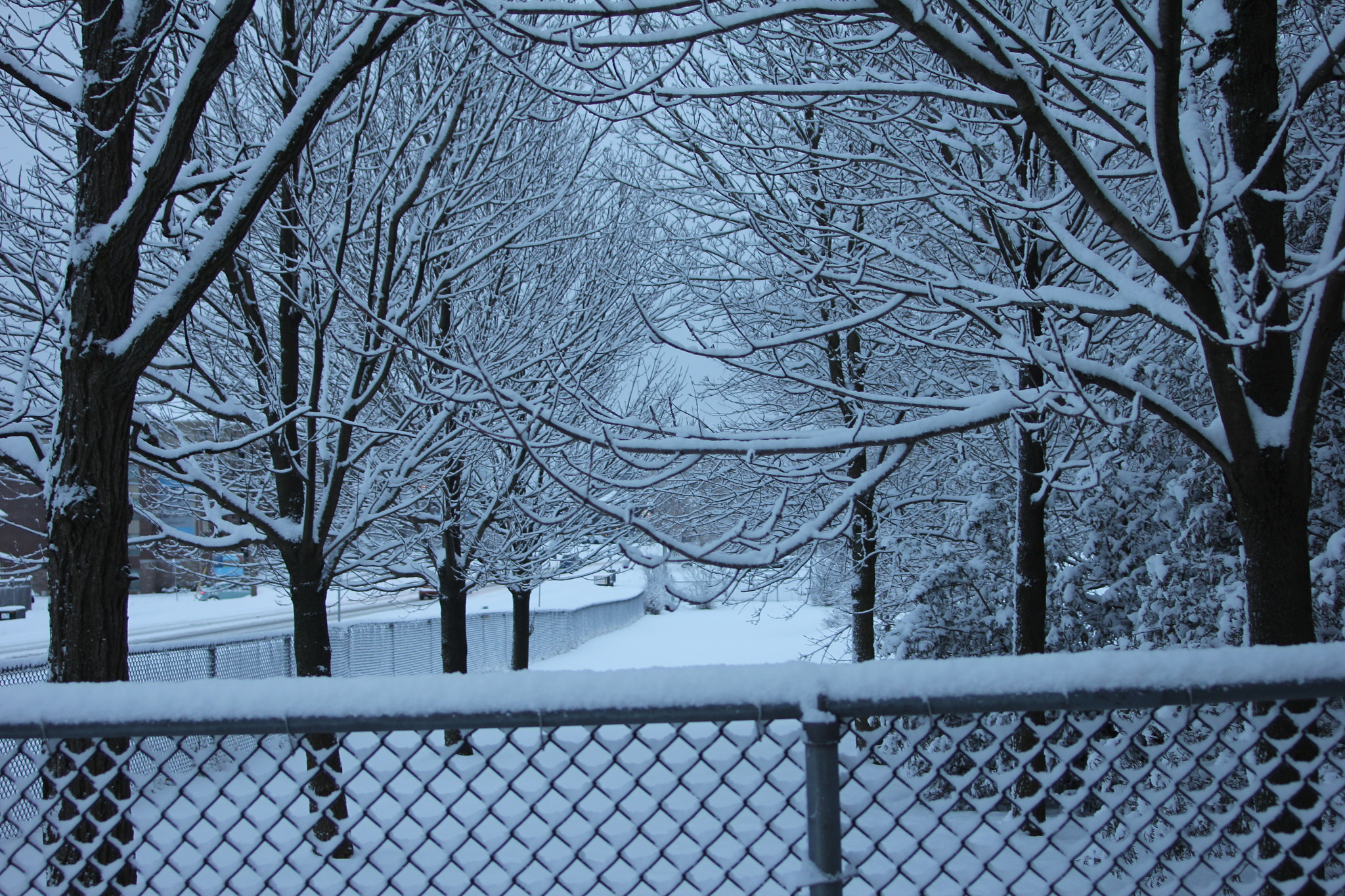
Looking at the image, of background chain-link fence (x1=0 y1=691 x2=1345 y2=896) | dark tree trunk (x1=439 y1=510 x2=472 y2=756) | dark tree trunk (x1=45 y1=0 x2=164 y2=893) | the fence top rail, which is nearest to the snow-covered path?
dark tree trunk (x1=439 y1=510 x2=472 y2=756)

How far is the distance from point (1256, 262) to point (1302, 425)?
0.86 meters

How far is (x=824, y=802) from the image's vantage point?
1.53 m

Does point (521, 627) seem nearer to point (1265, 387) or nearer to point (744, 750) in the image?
point (1265, 387)

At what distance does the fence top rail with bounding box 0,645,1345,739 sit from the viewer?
1.52 metres

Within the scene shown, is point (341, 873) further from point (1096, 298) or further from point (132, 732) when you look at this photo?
point (1096, 298)

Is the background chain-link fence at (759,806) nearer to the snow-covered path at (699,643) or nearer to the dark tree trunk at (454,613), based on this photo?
the dark tree trunk at (454,613)

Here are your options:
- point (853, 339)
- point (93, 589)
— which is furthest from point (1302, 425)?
point (853, 339)

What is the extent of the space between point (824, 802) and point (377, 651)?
569 inches

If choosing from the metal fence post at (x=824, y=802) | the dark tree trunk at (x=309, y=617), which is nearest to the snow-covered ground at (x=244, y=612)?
the dark tree trunk at (x=309, y=617)

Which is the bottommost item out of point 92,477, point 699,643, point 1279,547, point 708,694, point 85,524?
point 699,643

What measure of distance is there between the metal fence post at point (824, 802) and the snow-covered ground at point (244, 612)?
12.2m

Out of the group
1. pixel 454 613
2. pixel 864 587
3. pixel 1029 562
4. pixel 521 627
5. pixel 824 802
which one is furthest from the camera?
pixel 521 627

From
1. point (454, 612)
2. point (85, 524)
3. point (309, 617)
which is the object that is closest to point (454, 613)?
point (454, 612)

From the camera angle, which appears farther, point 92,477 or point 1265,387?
point 92,477
